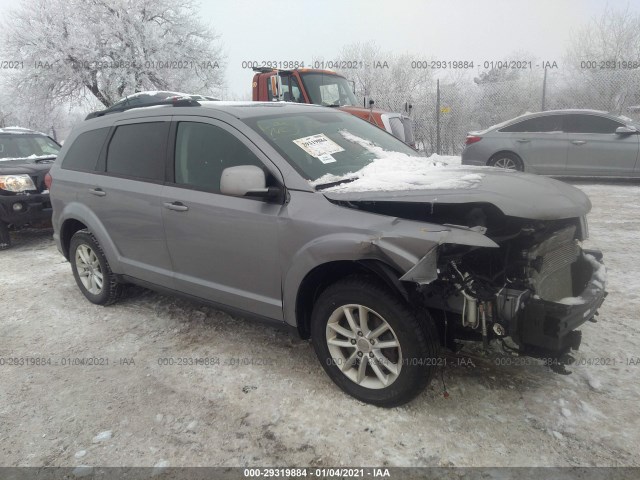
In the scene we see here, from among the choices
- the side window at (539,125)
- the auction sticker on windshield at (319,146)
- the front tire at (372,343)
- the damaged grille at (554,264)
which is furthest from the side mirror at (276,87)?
Answer: the damaged grille at (554,264)

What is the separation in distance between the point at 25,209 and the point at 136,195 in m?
3.70

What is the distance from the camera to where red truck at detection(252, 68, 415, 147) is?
8742mm

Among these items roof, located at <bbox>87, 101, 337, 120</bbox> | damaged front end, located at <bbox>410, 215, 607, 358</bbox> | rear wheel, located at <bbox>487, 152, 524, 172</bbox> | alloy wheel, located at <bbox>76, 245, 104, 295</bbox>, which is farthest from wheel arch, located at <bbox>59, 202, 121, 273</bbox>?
rear wheel, located at <bbox>487, 152, 524, 172</bbox>

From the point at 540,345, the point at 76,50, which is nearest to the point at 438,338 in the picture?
the point at 540,345

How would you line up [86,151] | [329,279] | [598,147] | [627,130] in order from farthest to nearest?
1. [598,147]
2. [627,130]
3. [86,151]
4. [329,279]

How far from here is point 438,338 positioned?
246 centimetres

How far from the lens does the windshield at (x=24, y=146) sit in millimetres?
7246

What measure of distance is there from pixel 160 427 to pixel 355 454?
111 centimetres

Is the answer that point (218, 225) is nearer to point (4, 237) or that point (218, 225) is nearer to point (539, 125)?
point (4, 237)

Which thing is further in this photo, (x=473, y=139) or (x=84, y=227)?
(x=473, y=139)

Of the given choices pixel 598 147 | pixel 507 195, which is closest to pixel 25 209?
pixel 507 195

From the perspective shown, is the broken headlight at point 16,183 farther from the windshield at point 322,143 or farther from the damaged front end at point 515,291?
the damaged front end at point 515,291

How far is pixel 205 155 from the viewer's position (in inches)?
126

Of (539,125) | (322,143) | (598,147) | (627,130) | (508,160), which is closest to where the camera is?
(322,143)
